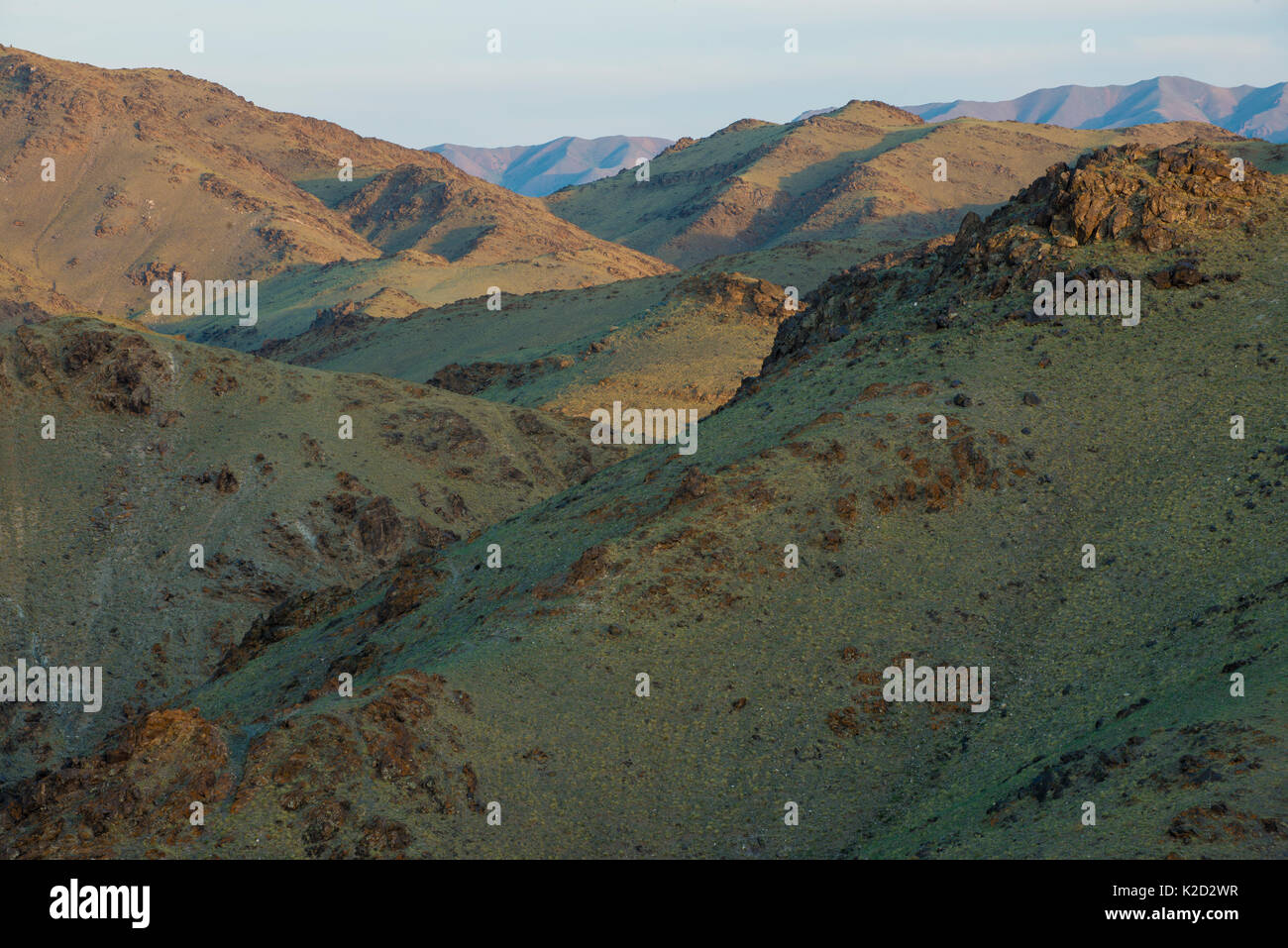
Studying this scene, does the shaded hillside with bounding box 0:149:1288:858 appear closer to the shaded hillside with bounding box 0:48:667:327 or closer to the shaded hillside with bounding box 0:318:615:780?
the shaded hillside with bounding box 0:318:615:780

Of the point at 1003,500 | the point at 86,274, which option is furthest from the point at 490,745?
the point at 86,274

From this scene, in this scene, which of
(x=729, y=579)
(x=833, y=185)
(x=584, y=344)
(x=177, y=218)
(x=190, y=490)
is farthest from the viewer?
(x=833, y=185)

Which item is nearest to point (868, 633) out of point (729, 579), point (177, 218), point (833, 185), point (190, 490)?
point (729, 579)

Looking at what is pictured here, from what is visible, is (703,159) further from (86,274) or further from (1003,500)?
(1003,500)

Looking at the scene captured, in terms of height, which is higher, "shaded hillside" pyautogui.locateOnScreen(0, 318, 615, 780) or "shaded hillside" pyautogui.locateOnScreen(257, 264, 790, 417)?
"shaded hillside" pyautogui.locateOnScreen(257, 264, 790, 417)

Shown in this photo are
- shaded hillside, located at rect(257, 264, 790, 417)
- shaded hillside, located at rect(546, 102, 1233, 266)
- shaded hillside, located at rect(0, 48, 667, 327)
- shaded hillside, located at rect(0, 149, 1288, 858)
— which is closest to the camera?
shaded hillside, located at rect(0, 149, 1288, 858)

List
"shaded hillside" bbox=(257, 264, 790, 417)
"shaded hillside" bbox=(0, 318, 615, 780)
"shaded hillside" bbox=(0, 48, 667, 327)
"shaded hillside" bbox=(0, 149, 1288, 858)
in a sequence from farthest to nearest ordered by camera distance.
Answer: "shaded hillside" bbox=(0, 48, 667, 327), "shaded hillside" bbox=(257, 264, 790, 417), "shaded hillside" bbox=(0, 318, 615, 780), "shaded hillside" bbox=(0, 149, 1288, 858)

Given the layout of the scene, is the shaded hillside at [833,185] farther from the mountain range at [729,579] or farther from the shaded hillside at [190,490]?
the shaded hillside at [190,490]

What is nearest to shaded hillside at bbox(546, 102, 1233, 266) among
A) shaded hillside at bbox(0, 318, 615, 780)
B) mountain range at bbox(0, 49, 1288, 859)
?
mountain range at bbox(0, 49, 1288, 859)

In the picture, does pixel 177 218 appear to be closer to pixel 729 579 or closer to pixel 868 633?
pixel 729 579
